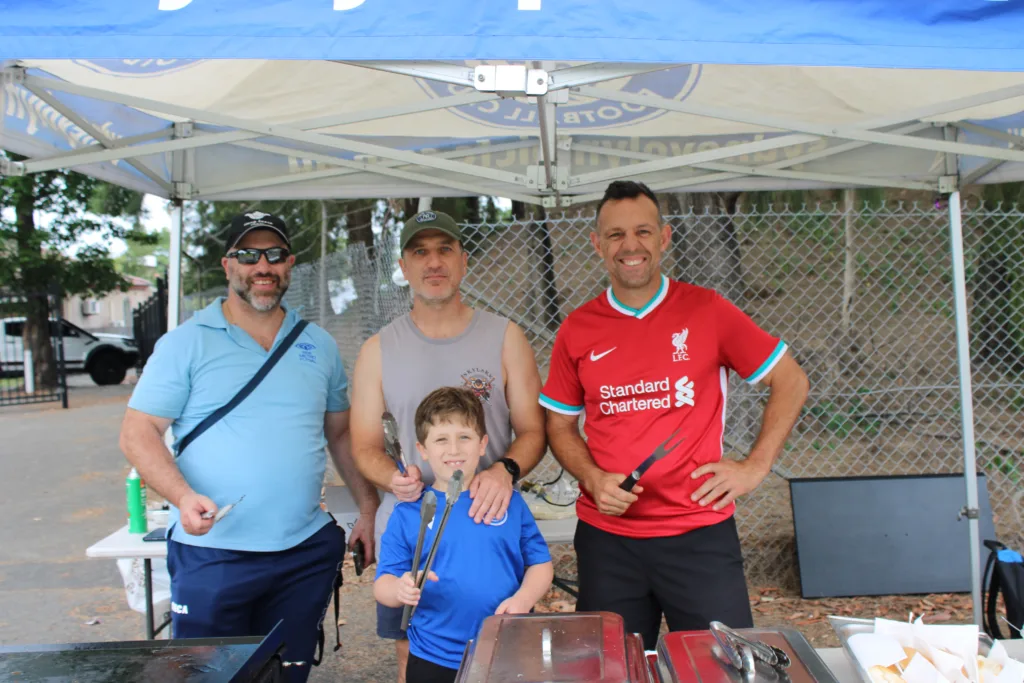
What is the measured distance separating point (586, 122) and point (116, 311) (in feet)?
250

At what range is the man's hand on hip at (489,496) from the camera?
2254 mm

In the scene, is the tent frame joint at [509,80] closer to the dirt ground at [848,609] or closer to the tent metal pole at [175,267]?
the tent metal pole at [175,267]

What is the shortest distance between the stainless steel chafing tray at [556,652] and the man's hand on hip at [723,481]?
1058 millimetres

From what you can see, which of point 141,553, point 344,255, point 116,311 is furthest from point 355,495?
point 116,311

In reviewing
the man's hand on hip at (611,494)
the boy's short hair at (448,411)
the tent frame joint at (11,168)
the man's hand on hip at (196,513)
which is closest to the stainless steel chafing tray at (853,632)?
the man's hand on hip at (611,494)

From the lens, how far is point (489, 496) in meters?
2.26

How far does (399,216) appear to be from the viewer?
1224cm

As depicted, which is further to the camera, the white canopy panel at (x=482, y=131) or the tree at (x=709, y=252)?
the tree at (x=709, y=252)

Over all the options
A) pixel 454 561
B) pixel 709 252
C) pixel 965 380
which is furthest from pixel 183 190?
pixel 709 252

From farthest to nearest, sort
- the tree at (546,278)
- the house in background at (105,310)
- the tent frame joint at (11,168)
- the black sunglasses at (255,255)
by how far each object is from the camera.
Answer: the house in background at (105,310), the tree at (546,278), the tent frame joint at (11,168), the black sunglasses at (255,255)

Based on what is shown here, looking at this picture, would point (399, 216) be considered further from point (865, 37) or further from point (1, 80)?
point (865, 37)

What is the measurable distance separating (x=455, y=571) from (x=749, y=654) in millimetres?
1099

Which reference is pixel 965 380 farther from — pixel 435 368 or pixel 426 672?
pixel 426 672

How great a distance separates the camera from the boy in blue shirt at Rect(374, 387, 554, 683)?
2.22 metres
